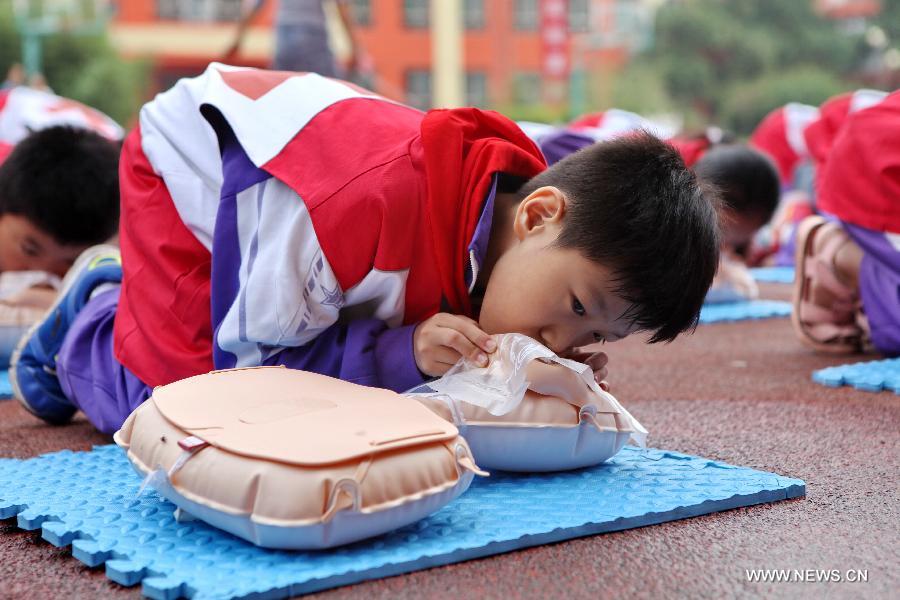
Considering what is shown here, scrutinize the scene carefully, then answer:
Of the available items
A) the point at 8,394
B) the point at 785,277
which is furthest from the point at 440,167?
the point at 785,277

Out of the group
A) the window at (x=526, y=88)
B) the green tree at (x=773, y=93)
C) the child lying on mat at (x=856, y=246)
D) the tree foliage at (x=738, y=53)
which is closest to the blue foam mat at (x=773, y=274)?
the child lying on mat at (x=856, y=246)

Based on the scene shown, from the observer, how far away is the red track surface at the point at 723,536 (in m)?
0.87

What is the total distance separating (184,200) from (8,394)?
2.42 ft

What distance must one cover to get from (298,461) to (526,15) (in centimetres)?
1507

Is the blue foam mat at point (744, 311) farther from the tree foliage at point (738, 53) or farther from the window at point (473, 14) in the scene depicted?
the tree foliage at point (738, 53)

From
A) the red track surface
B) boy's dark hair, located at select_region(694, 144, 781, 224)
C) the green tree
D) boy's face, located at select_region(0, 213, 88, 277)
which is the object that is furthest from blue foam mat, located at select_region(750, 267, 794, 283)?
the green tree

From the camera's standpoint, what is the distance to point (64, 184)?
1898 millimetres

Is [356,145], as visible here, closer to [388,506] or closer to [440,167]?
[440,167]

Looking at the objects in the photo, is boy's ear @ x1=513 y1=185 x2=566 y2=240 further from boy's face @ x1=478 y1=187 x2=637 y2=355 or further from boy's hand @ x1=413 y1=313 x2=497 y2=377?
→ boy's hand @ x1=413 y1=313 x2=497 y2=377

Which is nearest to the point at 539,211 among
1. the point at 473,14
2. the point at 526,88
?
the point at 526,88

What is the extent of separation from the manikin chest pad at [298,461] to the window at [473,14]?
1464cm

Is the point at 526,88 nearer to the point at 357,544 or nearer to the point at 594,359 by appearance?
the point at 594,359

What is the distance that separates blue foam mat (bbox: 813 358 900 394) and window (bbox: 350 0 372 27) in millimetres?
13370

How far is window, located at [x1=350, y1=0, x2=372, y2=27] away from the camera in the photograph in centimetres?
1467
